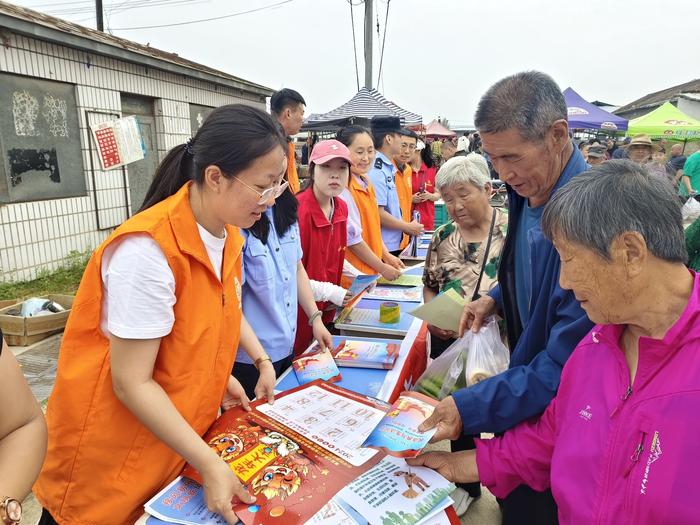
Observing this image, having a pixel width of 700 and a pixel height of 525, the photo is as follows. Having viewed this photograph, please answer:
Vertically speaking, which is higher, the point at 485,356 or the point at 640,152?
the point at 640,152

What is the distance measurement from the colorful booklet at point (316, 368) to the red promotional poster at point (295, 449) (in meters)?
0.20

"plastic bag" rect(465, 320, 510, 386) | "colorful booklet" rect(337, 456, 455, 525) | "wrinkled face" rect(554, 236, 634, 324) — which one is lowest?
"colorful booklet" rect(337, 456, 455, 525)

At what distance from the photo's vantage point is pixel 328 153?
2969mm

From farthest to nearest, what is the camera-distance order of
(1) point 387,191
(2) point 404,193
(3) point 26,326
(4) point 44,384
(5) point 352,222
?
(2) point 404,193 < (1) point 387,191 < (3) point 26,326 < (4) point 44,384 < (5) point 352,222

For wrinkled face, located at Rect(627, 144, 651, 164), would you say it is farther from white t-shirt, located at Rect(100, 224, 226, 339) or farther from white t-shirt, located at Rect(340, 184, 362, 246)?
white t-shirt, located at Rect(100, 224, 226, 339)

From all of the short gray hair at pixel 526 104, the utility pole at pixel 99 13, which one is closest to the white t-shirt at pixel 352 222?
the short gray hair at pixel 526 104

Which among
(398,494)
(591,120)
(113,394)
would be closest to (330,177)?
(113,394)

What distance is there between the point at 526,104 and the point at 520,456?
3.38 feet

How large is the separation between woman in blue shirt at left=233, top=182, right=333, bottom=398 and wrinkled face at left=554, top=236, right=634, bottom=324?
4.21 ft

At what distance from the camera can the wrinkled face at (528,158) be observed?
1.43 m

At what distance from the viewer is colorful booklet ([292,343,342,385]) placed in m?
1.97

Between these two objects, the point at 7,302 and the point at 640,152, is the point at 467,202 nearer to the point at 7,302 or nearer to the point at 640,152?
the point at 7,302

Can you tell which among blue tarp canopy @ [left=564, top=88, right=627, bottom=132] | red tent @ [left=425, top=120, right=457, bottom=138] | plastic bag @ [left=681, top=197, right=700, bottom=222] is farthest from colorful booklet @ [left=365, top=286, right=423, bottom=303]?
red tent @ [left=425, top=120, right=457, bottom=138]

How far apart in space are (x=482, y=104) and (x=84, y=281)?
1.28 m
